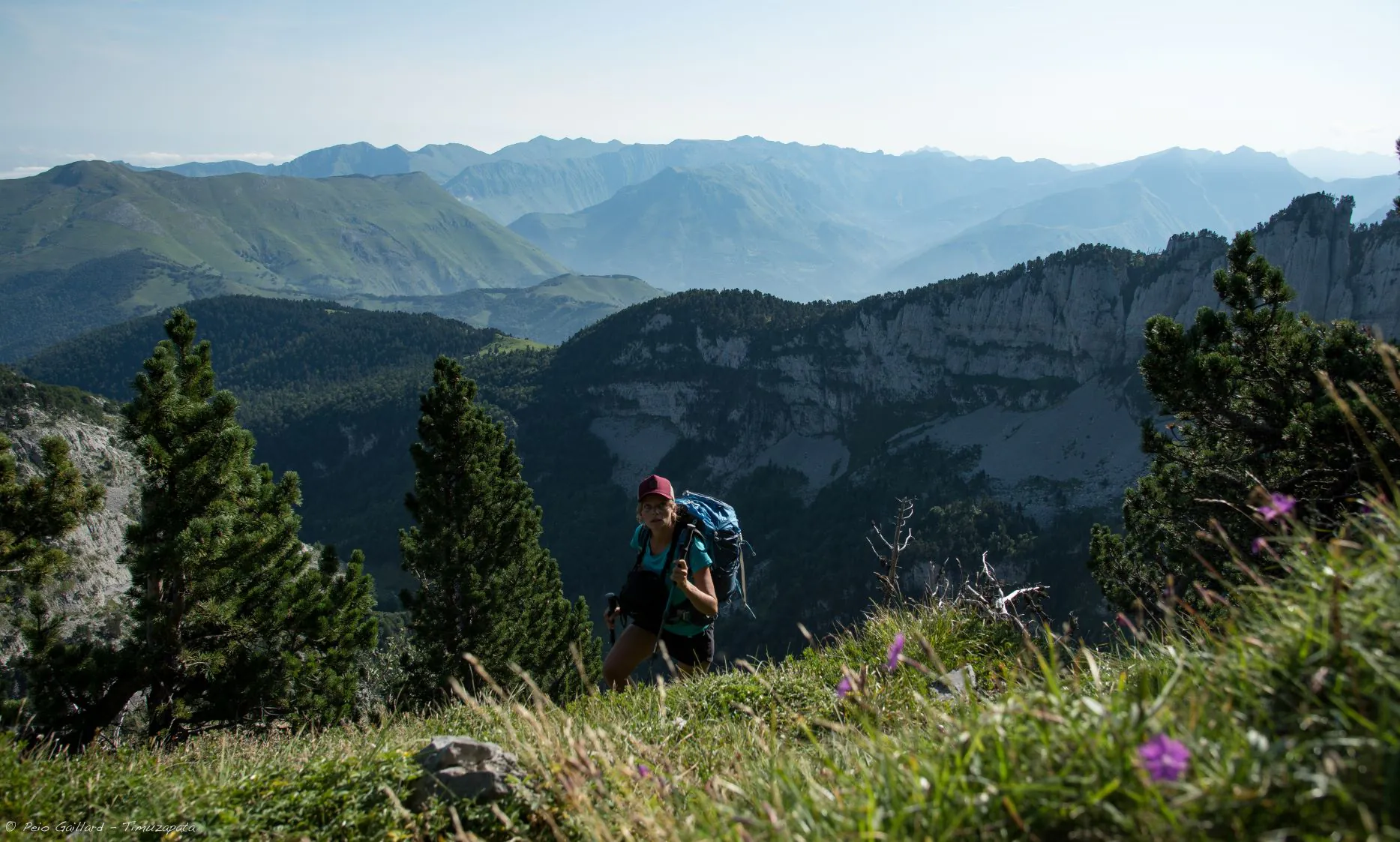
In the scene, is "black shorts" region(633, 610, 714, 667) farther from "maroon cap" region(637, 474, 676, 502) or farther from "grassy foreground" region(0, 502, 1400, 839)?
"grassy foreground" region(0, 502, 1400, 839)

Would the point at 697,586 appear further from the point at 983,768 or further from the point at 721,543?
the point at 983,768

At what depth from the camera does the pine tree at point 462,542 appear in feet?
82.0

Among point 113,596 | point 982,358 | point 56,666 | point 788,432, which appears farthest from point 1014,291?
point 56,666

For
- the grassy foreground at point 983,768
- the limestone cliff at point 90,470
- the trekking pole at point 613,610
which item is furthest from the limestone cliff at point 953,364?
the grassy foreground at point 983,768

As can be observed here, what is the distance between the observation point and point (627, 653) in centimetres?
655

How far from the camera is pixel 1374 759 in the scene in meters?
1.74

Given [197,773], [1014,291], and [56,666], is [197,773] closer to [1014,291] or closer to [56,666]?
[56,666]

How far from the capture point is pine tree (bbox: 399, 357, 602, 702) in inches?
984

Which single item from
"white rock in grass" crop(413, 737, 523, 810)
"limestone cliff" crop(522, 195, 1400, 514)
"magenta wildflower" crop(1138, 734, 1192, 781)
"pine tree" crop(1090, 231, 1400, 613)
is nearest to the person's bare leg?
"white rock in grass" crop(413, 737, 523, 810)

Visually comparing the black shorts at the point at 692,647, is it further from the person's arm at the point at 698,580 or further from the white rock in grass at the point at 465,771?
the white rock in grass at the point at 465,771

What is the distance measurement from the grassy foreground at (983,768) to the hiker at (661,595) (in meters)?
1.73

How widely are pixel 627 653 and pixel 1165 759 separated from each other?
518 cm

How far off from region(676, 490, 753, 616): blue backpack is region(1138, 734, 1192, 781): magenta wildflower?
4640mm

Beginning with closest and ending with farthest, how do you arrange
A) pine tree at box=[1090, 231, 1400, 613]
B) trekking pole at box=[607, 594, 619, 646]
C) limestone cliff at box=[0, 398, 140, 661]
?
trekking pole at box=[607, 594, 619, 646], pine tree at box=[1090, 231, 1400, 613], limestone cliff at box=[0, 398, 140, 661]
